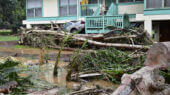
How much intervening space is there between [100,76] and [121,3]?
1329cm

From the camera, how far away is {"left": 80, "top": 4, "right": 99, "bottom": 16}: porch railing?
18631mm

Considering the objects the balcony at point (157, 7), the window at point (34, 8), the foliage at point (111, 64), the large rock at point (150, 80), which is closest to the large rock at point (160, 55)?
the large rock at point (150, 80)

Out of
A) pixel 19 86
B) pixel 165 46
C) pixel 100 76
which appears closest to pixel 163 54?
pixel 165 46

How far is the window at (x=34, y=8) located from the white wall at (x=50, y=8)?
Result: 0.58 meters

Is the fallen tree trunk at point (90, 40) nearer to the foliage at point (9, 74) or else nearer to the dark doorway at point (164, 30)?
the foliage at point (9, 74)

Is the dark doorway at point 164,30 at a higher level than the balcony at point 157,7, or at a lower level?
lower

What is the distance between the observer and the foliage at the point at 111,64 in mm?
5477

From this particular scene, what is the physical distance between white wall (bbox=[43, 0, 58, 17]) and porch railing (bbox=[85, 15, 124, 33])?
20.7ft

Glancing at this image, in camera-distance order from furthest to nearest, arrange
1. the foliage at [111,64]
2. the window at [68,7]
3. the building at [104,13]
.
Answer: the window at [68,7] < the building at [104,13] < the foliage at [111,64]

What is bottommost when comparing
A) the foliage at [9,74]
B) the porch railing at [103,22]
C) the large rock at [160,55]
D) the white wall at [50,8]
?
the foliage at [9,74]

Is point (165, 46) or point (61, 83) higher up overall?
point (165, 46)

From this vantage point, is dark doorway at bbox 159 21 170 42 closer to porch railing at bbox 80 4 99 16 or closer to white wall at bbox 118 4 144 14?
white wall at bbox 118 4 144 14

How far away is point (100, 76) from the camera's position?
224 inches

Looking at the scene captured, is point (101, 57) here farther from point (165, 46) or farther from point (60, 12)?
point (60, 12)
